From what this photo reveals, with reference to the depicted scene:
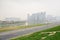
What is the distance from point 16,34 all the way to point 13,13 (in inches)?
23.8

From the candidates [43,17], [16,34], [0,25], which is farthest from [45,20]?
[0,25]

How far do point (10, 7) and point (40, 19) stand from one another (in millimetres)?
933

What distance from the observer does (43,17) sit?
5.10m

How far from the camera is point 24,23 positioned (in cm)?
507

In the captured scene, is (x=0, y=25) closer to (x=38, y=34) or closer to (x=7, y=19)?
(x=7, y=19)

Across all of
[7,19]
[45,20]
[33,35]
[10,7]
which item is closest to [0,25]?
[7,19]

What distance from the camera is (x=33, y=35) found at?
4.89 metres

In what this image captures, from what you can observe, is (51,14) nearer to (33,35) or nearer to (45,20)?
(45,20)

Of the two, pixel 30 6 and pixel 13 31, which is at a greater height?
pixel 30 6

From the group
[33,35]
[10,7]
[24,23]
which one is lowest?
[33,35]

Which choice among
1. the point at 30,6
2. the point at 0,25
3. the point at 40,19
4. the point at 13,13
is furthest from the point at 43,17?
the point at 0,25

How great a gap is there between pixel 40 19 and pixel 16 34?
32.1 inches

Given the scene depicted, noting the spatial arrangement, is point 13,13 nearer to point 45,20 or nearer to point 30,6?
point 30,6

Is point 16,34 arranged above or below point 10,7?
below
